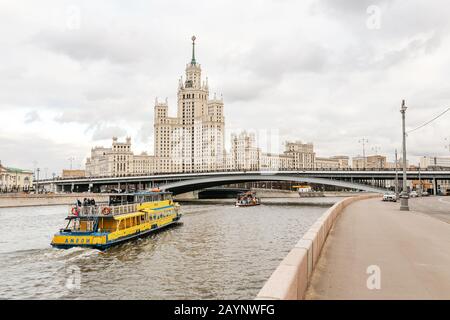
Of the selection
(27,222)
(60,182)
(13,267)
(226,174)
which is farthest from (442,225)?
(60,182)

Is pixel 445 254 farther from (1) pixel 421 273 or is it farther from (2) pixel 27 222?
(2) pixel 27 222

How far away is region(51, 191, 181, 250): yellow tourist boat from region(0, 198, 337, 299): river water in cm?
79

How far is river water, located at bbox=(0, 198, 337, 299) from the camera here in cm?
1639

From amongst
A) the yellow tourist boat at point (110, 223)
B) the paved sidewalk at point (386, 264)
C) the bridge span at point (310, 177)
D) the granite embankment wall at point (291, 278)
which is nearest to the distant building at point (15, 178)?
the bridge span at point (310, 177)

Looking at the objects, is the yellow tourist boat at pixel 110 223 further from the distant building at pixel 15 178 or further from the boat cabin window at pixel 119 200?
the distant building at pixel 15 178

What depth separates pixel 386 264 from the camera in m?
10.8

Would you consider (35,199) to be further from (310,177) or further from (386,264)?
(386,264)

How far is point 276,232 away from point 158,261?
589 inches

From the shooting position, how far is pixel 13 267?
21266 millimetres

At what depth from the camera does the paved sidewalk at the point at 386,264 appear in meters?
8.00

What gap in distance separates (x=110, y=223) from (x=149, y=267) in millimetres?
10628
